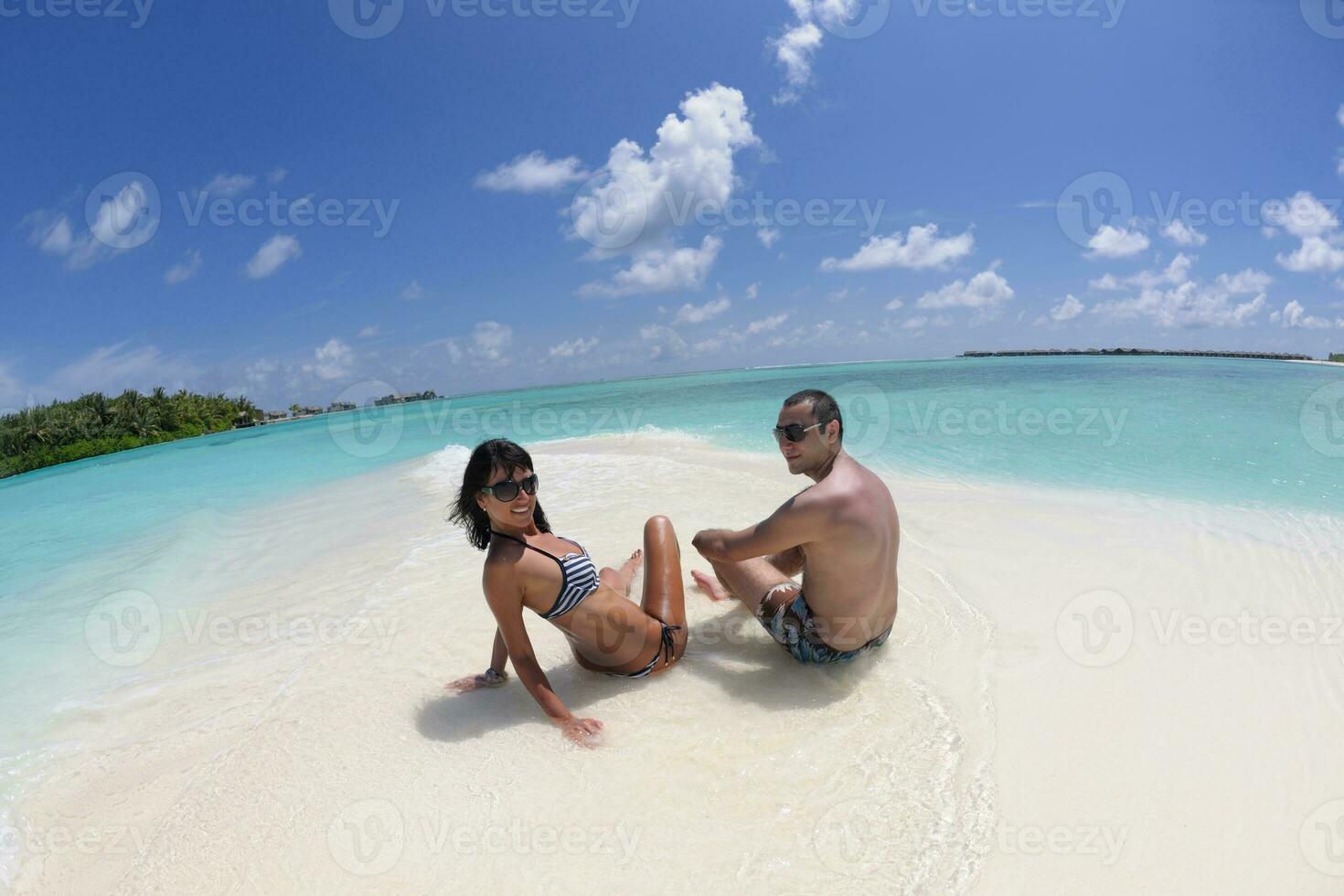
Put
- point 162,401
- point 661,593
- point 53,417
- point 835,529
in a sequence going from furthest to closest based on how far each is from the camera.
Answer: point 162,401, point 53,417, point 661,593, point 835,529

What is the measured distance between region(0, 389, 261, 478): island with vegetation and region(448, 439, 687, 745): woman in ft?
173

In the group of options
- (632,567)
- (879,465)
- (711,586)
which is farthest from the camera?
(879,465)

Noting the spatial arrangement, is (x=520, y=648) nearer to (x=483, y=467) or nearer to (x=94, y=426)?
(x=483, y=467)

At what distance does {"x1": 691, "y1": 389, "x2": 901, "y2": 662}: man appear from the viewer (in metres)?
3.00

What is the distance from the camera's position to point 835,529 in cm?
300

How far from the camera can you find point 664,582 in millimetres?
3625

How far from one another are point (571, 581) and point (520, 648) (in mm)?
414

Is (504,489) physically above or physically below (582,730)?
above

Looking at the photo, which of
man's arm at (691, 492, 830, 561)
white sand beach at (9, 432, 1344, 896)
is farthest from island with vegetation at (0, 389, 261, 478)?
man's arm at (691, 492, 830, 561)

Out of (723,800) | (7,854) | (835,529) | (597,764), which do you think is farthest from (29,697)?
(835,529)

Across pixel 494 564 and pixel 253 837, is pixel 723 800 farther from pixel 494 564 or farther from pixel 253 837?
pixel 253 837

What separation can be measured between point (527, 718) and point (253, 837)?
49.0 inches

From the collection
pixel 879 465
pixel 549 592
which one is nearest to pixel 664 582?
pixel 549 592

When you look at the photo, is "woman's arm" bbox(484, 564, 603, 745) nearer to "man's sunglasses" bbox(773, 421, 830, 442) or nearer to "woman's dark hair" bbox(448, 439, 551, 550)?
"woman's dark hair" bbox(448, 439, 551, 550)
